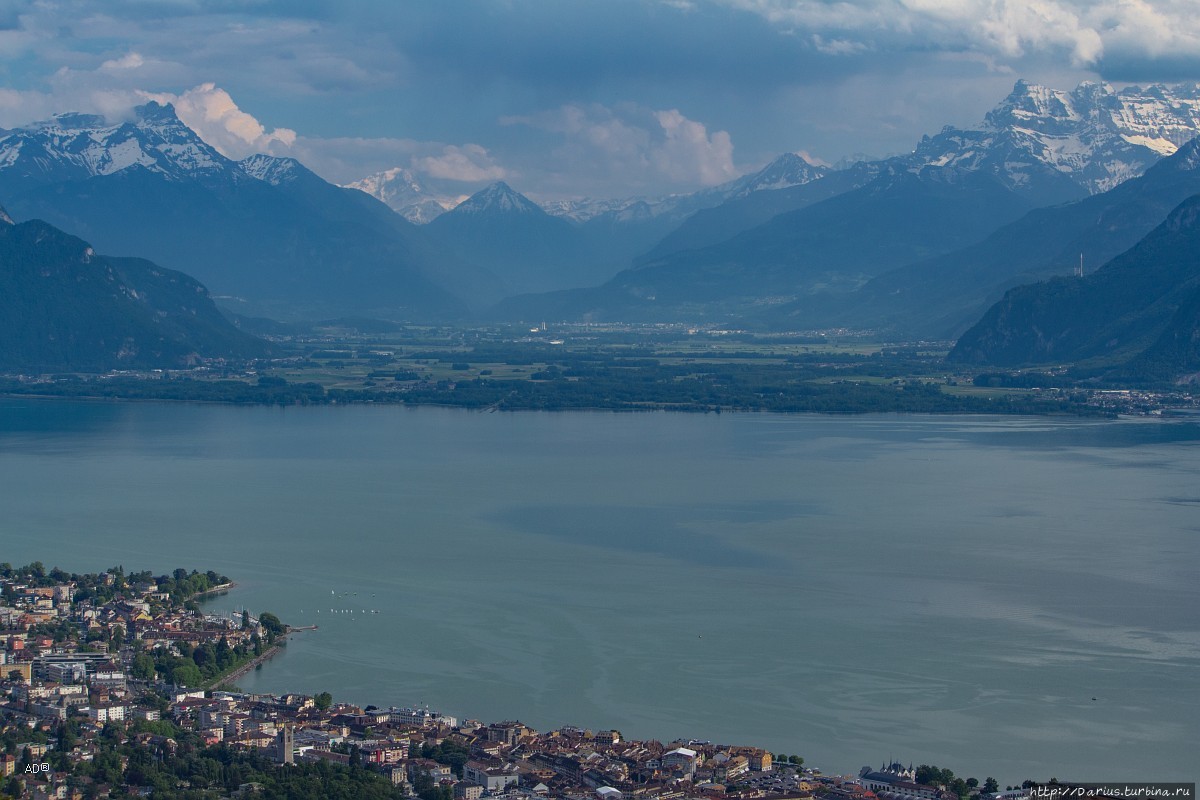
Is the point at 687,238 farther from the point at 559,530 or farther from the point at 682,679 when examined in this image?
the point at 682,679

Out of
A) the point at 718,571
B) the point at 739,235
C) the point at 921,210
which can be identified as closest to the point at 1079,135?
the point at 921,210

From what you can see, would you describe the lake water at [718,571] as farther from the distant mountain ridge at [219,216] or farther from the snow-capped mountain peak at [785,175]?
the snow-capped mountain peak at [785,175]

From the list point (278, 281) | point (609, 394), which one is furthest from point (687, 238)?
point (609, 394)

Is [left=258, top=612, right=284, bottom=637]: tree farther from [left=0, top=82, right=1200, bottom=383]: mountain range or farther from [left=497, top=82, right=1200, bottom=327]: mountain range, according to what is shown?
[left=497, top=82, right=1200, bottom=327]: mountain range

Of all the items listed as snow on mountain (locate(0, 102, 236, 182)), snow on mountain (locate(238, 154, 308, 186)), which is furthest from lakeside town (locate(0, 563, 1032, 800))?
snow on mountain (locate(238, 154, 308, 186))

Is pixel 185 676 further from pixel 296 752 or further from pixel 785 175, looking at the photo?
pixel 785 175

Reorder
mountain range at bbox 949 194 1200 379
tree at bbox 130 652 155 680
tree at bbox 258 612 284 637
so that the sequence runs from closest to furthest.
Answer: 1. tree at bbox 130 652 155 680
2. tree at bbox 258 612 284 637
3. mountain range at bbox 949 194 1200 379
